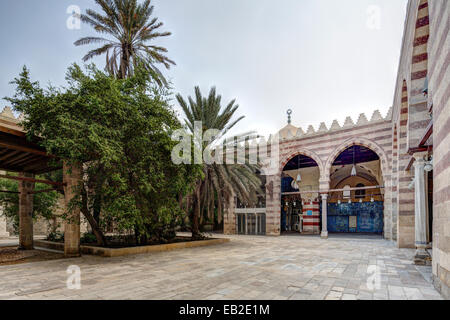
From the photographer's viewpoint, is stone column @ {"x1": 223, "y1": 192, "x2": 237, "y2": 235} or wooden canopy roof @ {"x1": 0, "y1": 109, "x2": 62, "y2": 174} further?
stone column @ {"x1": 223, "y1": 192, "x2": 237, "y2": 235}

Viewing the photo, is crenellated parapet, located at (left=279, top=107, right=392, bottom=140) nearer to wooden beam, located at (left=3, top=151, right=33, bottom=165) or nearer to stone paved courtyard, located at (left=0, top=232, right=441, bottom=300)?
stone paved courtyard, located at (left=0, top=232, right=441, bottom=300)

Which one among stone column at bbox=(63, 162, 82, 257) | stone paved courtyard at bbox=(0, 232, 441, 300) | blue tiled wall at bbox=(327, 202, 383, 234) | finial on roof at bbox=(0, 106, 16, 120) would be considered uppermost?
finial on roof at bbox=(0, 106, 16, 120)

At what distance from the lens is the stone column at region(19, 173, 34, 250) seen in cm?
949

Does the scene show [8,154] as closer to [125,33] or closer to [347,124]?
[125,33]

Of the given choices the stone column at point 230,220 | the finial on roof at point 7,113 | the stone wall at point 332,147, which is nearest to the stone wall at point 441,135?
the stone wall at point 332,147

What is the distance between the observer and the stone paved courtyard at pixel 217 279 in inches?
173

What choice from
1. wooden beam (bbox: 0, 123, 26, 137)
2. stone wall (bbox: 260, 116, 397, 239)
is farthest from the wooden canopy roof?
stone wall (bbox: 260, 116, 397, 239)

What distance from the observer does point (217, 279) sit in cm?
545

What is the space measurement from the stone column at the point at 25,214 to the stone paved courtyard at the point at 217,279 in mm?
3488

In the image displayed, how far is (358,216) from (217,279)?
2107 cm

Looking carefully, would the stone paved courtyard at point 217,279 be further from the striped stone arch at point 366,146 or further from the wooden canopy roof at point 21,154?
the striped stone arch at point 366,146

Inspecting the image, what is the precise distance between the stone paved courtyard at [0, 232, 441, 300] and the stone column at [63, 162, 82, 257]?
1.65ft

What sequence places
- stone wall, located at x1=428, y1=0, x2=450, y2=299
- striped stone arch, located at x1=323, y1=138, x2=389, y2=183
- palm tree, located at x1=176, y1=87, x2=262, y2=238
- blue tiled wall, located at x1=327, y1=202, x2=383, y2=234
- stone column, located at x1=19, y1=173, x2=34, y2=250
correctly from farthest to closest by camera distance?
blue tiled wall, located at x1=327, y1=202, x2=383, y2=234
striped stone arch, located at x1=323, y1=138, x2=389, y2=183
palm tree, located at x1=176, y1=87, x2=262, y2=238
stone column, located at x1=19, y1=173, x2=34, y2=250
stone wall, located at x1=428, y1=0, x2=450, y2=299

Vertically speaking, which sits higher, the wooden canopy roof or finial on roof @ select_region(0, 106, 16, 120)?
finial on roof @ select_region(0, 106, 16, 120)
